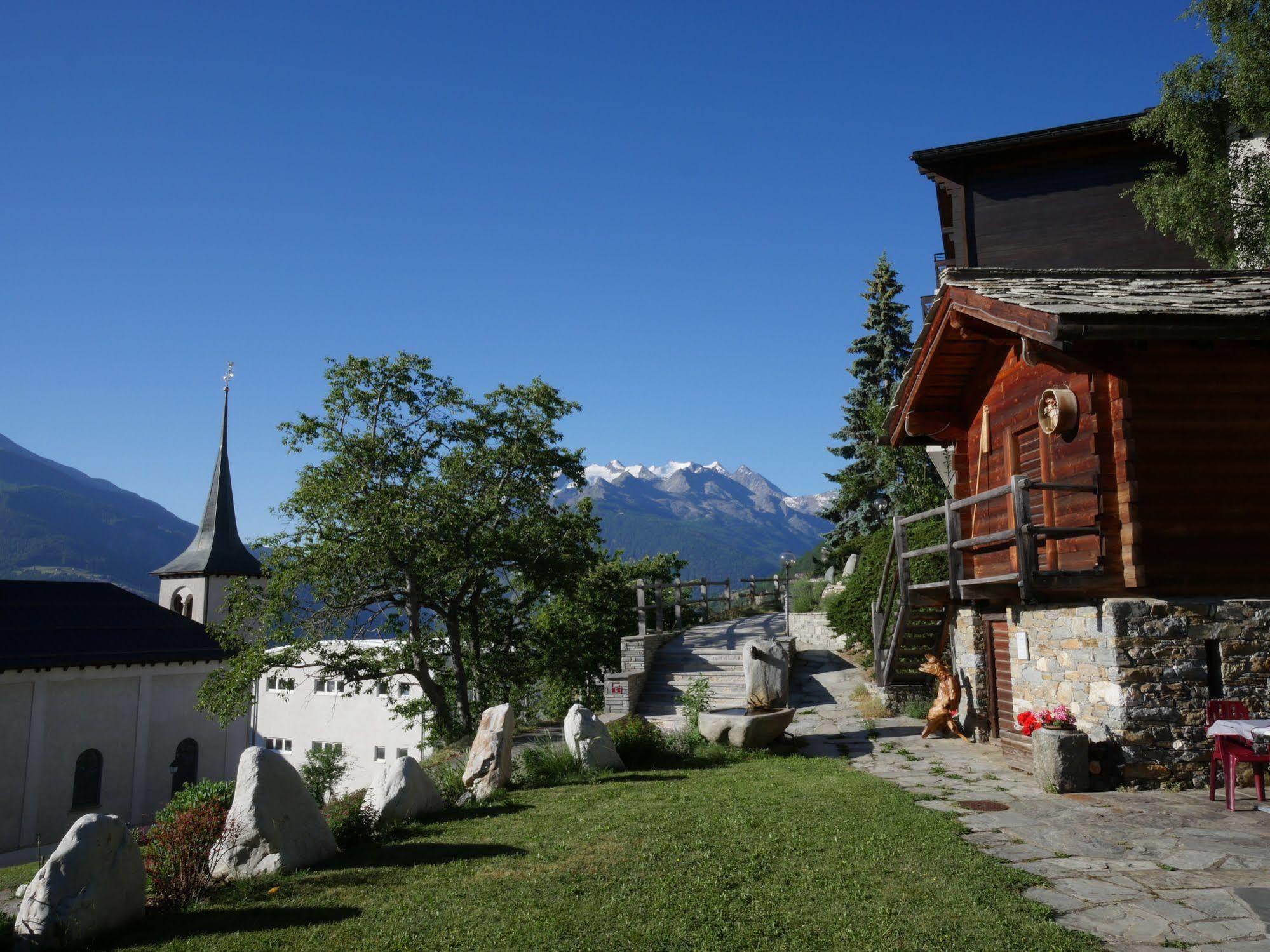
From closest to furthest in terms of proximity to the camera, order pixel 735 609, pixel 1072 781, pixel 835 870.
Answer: pixel 835 870 → pixel 1072 781 → pixel 735 609

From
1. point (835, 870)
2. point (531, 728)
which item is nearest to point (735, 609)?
point (531, 728)

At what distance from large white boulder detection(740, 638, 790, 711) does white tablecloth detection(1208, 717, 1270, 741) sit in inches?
300

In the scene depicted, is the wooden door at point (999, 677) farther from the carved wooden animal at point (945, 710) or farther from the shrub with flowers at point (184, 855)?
the shrub with flowers at point (184, 855)

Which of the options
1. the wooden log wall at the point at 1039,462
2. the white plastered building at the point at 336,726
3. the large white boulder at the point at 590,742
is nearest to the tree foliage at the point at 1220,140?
the wooden log wall at the point at 1039,462

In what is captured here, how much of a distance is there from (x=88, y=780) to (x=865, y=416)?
29.3 metres

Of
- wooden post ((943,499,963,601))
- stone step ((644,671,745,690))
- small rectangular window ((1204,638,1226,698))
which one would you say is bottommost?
stone step ((644,671,745,690))

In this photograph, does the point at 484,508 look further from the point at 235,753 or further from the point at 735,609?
the point at 235,753

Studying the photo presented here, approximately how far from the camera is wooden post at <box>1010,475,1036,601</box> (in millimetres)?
10820

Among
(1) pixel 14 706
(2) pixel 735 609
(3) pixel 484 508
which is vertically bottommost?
(1) pixel 14 706

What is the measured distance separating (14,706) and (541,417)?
750 inches

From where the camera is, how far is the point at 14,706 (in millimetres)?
27188

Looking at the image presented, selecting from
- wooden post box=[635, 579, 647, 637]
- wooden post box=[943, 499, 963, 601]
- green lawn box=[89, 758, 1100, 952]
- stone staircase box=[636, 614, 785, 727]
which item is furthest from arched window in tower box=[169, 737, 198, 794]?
wooden post box=[943, 499, 963, 601]

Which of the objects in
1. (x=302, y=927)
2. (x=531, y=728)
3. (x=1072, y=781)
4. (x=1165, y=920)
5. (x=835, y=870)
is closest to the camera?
(x=1165, y=920)

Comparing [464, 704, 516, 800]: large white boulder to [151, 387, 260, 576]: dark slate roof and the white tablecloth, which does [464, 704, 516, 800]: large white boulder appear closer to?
the white tablecloth
